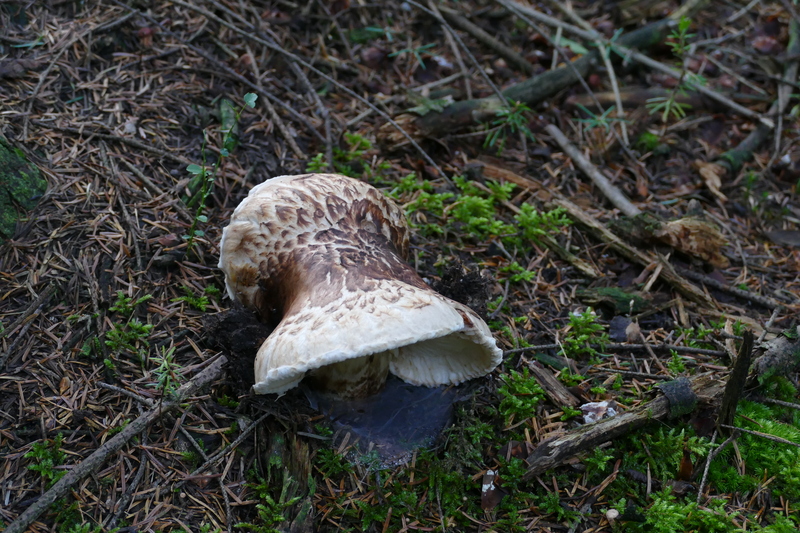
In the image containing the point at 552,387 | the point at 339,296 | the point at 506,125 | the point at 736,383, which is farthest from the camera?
the point at 506,125

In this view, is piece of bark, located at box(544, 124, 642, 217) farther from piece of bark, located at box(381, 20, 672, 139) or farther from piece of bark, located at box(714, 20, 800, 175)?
piece of bark, located at box(714, 20, 800, 175)

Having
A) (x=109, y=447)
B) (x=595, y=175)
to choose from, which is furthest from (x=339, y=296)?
(x=595, y=175)

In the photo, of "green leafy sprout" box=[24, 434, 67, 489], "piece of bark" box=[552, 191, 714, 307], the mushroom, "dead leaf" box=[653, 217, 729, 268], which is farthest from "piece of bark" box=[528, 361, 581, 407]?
"green leafy sprout" box=[24, 434, 67, 489]

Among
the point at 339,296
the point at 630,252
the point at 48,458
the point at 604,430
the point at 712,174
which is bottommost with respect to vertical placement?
the point at 48,458

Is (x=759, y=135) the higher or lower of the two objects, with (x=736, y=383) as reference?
higher

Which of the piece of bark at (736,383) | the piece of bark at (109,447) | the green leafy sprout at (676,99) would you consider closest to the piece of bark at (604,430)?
the piece of bark at (736,383)

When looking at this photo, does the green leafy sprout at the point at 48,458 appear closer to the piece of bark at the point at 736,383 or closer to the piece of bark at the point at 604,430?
the piece of bark at the point at 604,430

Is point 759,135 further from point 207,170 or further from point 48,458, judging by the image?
point 48,458
